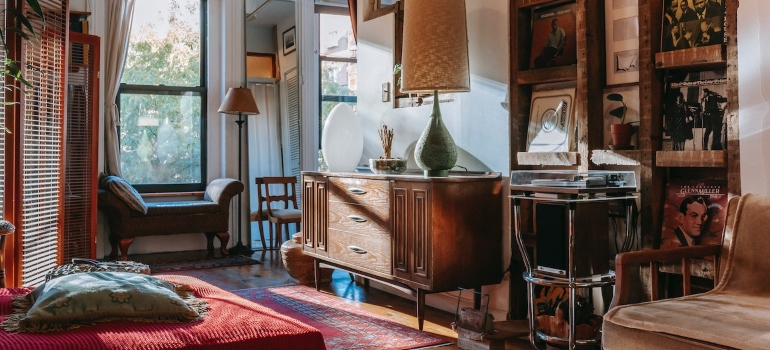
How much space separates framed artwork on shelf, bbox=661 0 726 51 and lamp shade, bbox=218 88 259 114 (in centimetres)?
486

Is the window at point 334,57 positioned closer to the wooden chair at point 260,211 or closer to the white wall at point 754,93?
the wooden chair at point 260,211

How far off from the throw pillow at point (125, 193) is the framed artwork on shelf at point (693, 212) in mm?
4830

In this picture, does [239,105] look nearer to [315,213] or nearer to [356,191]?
[315,213]

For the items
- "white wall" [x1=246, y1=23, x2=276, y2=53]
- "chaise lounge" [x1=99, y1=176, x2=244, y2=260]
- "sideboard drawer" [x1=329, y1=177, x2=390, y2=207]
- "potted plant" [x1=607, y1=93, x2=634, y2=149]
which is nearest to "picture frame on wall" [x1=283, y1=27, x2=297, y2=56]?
"white wall" [x1=246, y1=23, x2=276, y2=53]

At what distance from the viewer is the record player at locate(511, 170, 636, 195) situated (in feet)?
9.81

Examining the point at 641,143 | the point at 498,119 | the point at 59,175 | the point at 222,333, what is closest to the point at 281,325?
the point at 222,333

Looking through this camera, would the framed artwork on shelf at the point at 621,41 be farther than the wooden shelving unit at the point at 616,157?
Yes

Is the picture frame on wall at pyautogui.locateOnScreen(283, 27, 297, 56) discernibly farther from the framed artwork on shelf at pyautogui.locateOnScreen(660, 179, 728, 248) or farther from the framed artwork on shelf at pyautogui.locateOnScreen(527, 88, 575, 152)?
the framed artwork on shelf at pyautogui.locateOnScreen(660, 179, 728, 248)

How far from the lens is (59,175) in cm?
493

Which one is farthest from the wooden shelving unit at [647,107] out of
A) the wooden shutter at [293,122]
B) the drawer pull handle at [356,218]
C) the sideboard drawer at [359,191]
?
the wooden shutter at [293,122]

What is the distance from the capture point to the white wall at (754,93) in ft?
8.57

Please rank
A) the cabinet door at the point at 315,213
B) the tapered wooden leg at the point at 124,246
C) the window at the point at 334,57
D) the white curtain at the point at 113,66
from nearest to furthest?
the cabinet door at the point at 315,213
the tapered wooden leg at the point at 124,246
the white curtain at the point at 113,66
the window at the point at 334,57

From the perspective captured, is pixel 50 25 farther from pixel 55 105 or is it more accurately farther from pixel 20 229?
pixel 20 229

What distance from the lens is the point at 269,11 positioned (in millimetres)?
7754
